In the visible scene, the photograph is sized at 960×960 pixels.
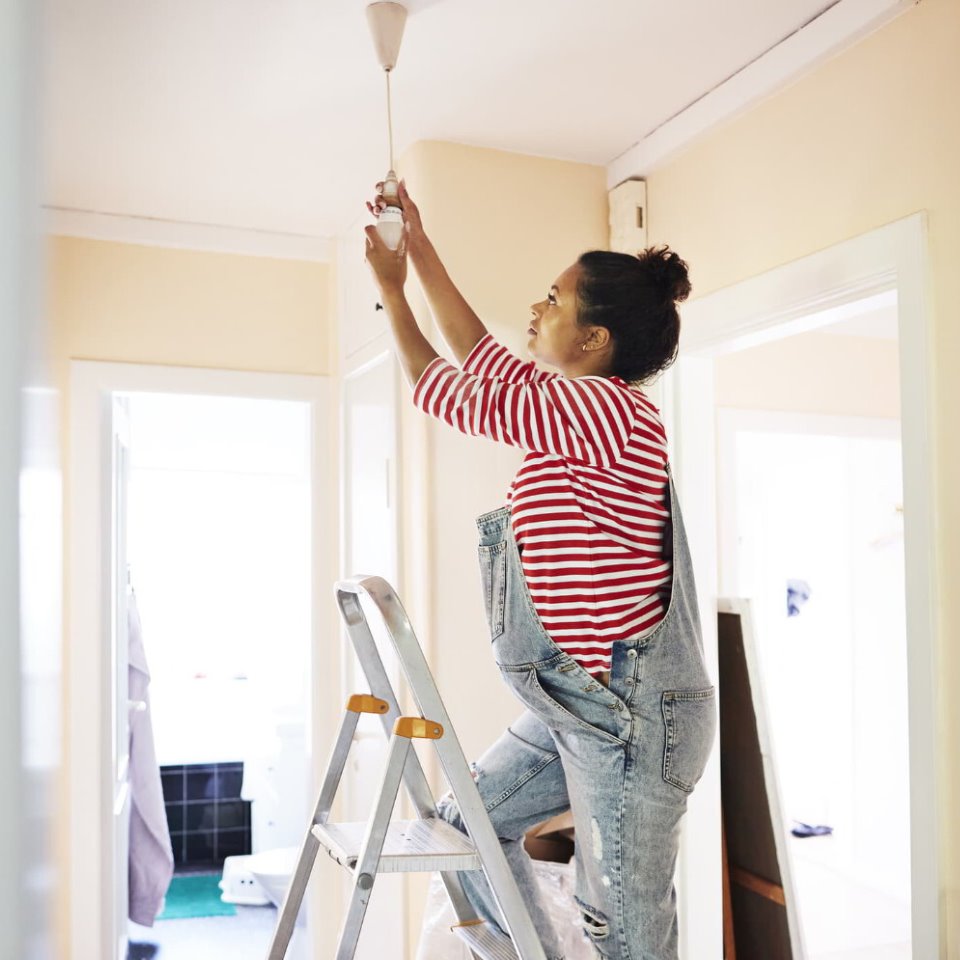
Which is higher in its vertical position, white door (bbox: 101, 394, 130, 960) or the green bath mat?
white door (bbox: 101, 394, 130, 960)

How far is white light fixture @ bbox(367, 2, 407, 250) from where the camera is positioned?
68.4 inches

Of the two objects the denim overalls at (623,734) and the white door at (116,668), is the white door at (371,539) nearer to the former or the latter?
the white door at (116,668)

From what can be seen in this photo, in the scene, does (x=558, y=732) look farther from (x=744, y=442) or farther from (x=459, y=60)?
(x=744, y=442)

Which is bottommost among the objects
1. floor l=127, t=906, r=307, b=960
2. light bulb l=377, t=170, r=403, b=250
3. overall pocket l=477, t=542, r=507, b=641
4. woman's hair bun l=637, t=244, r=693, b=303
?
floor l=127, t=906, r=307, b=960

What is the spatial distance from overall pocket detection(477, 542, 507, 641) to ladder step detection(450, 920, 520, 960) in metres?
0.47

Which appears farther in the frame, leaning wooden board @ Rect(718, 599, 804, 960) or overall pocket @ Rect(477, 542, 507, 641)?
leaning wooden board @ Rect(718, 599, 804, 960)

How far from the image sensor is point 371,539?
112 inches

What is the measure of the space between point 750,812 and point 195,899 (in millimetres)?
2951

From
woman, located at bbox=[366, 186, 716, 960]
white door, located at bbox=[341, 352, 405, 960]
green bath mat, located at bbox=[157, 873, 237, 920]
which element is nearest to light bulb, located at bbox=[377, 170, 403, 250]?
woman, located at bbox=[366, 186, 716, 960]

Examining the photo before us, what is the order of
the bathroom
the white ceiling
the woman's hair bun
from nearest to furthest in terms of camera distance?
the woman's hair bun
the white ceiling
the bathroom

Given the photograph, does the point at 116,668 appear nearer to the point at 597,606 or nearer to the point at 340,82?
the point at 340,82

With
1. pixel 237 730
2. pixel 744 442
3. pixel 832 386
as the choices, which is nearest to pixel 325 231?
pixel 832 386

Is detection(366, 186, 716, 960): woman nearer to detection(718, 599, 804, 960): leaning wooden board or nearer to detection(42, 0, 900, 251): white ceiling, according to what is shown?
detection(42, 0, 900, 251): white ceiling

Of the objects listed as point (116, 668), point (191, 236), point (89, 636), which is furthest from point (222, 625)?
point (191, 236)
